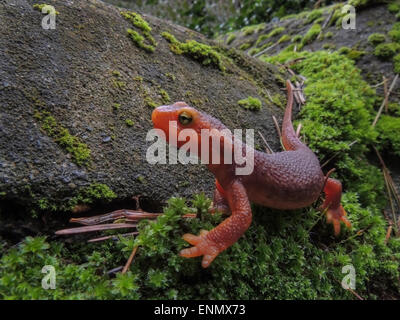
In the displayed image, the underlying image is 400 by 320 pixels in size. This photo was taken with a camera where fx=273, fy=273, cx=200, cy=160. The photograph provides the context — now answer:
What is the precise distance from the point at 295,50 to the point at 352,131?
2.59 meters

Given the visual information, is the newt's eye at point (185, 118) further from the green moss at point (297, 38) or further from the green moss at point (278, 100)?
the green moss at point (297, 38)

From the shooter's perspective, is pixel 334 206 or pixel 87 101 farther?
pixel 334 206

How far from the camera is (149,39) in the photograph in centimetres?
291

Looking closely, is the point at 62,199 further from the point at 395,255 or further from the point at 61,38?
the point at 395,255

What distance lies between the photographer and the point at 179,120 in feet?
6.09

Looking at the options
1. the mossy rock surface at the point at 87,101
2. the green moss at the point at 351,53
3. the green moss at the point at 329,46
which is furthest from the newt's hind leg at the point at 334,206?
the green moss at the point at 329,46

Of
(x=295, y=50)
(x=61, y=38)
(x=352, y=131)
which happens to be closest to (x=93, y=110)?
(x=61, y=38)

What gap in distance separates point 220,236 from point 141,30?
237 cm

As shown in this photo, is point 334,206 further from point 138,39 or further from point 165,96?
point 138,39

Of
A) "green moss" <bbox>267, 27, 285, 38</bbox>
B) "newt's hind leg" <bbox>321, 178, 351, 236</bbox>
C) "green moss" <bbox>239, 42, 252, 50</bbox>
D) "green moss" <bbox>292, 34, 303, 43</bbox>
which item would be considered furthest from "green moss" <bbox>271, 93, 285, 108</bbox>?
"green moss" <bbox>239, 42, 252, 50</bbox>

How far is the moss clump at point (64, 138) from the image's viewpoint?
183cm

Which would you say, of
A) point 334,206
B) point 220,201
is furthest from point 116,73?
point 334,206

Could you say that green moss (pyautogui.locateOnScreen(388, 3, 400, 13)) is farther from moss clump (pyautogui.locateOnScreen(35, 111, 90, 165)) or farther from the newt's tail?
moss clump (pyautogui.locateOnScreen(35, 111, 90, 165))
